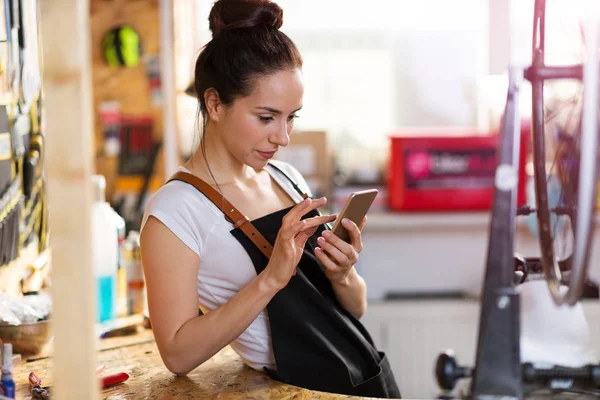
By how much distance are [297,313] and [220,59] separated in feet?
1.81

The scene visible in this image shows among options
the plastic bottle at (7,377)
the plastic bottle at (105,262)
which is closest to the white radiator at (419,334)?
the plastic bottle at (105,262)

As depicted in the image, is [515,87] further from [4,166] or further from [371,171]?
[371,171]

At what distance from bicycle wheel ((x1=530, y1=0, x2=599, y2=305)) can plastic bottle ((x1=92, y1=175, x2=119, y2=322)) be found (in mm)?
1161

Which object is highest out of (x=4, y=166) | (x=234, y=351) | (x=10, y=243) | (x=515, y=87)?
(x=515, y=87)

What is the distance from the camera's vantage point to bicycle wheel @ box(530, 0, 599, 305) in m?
0.98

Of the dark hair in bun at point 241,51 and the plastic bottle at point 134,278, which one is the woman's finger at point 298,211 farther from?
the plastic bottle at point 134,278

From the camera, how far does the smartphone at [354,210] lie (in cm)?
147

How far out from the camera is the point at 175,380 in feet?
5.00

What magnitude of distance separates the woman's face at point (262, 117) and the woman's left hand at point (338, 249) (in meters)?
0.22

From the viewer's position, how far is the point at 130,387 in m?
1.49

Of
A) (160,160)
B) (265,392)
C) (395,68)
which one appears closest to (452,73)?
(395,68)

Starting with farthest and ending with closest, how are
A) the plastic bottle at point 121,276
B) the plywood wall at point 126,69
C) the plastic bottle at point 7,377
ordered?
the plywood wall at point 126,69 → the plastic bottle at point 121,276 → the plastic bottle at point 7,377

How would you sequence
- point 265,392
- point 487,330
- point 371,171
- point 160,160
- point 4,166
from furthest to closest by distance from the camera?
1. point 371,171
2. point 160,160
3. point 4,166
4. point 265,392
5. point 487,330

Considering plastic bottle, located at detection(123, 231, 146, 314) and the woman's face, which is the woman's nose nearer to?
the woman's face
